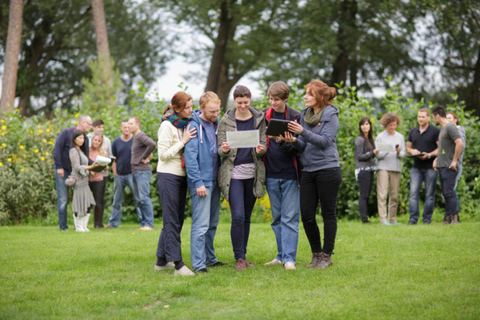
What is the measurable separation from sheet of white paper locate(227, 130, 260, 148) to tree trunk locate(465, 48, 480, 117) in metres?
20.1

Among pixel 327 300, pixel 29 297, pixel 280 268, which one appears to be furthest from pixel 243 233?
pixel 29 297

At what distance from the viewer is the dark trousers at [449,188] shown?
10.1 meters

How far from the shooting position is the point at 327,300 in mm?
4988

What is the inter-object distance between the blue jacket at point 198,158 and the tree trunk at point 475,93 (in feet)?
66.4

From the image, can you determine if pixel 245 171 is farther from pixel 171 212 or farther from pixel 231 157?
pixel 171 212

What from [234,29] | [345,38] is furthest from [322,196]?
[234,29]

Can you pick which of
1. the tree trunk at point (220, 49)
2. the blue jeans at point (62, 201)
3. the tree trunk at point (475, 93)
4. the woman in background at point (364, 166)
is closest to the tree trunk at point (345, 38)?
the tree trunk at point (220, 49)

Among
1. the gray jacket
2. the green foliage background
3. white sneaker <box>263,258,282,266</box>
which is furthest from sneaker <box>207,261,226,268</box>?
the green foliage background

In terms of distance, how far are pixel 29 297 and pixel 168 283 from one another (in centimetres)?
132

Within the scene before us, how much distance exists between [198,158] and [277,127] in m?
0.94

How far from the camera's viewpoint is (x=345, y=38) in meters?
25.6

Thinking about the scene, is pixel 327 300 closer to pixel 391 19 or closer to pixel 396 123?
pixel 396 123

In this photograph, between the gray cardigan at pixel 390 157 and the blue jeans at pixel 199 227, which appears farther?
the gray cardigan at pixel 390 157

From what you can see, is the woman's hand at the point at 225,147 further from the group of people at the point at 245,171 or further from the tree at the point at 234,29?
the tree at the point at 234,29
